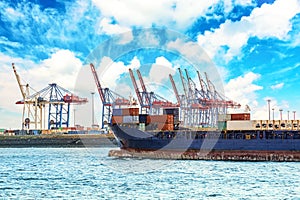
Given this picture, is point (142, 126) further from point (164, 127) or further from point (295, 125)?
point (295, 125)

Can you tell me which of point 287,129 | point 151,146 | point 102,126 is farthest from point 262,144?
point 102,126

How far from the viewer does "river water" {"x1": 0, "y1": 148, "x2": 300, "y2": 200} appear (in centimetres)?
3325

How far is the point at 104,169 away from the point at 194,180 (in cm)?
1420

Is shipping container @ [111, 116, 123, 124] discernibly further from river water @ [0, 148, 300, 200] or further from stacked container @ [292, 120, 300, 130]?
stacked container @ [292, 120, 300, 130]

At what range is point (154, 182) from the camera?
40.0 meters

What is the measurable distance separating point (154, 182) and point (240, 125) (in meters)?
28.1

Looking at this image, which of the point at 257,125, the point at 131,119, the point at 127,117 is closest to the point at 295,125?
the point at 257,125

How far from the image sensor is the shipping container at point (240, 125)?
6431cm

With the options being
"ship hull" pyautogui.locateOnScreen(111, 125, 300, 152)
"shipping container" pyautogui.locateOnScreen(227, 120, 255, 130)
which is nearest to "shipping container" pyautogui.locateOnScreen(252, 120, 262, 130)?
"shipping container" pyautogui.locateOnScreen(227, 120, 255, 130)

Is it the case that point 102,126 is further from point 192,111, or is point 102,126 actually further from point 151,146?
point 151,146

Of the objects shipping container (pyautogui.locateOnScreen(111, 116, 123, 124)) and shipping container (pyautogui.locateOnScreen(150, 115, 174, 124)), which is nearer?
shipping container (pyautogui.locateOnScreen(150, 115, 174, 124))

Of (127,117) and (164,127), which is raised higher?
(127,117)

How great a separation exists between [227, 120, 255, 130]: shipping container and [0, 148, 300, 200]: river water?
38.9 feet

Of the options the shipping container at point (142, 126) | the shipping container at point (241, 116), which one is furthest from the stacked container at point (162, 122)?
the shipping container at point (241, 116)
